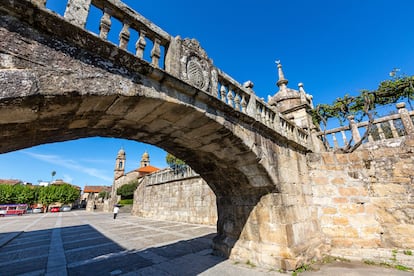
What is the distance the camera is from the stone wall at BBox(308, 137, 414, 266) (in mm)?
4402

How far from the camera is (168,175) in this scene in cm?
1395

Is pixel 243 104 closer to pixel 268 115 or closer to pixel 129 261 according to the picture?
pixel 268 115

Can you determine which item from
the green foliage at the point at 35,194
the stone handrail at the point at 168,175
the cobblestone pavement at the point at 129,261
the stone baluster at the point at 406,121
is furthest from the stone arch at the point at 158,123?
the green foliage at the point at 35,194

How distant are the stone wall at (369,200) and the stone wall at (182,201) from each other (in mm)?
5588

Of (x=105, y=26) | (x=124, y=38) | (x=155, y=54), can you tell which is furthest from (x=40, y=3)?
(x=155, y=54)

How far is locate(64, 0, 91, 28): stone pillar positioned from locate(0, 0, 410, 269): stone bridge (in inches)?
0.4

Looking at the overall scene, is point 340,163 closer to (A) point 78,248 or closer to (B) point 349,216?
(B) point 349,216

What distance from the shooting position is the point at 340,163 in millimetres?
5227

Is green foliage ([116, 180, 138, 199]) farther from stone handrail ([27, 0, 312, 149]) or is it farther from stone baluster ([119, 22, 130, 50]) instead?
stone baluster ([119, 22, 130, 50])

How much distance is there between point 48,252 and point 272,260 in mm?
6148

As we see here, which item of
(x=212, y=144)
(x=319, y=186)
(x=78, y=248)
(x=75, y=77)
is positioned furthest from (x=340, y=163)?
(x=78, y=248)

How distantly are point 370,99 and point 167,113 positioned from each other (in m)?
7.23

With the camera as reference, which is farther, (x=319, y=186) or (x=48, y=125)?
(x=319, y=186)

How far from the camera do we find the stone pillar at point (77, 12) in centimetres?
184
